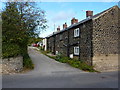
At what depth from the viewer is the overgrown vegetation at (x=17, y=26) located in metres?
12.9

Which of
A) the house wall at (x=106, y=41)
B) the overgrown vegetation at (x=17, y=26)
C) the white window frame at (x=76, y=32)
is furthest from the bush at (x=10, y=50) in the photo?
the white window frame at (x=76, y=32)

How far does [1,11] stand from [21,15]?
2.08 meters

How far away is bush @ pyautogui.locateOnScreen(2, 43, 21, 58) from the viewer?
40.2 feet

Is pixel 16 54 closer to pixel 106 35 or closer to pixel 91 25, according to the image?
pixel 91 25

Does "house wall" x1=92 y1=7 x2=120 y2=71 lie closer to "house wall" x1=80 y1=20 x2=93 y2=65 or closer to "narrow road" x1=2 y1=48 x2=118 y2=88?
"house wall" x1=80 y1=20 x2=93 y2=65

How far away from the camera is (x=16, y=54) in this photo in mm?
12742

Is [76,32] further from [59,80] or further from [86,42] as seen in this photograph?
[59,80]

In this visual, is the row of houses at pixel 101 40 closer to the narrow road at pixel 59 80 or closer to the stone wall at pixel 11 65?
the narrow road at pixel 59 80

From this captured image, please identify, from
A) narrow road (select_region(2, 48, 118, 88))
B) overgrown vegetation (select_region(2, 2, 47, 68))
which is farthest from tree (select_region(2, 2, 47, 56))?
narrow road (select_region(2, 48, 118, 88))

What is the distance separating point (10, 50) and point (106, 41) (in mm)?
11319

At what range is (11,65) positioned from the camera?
40.7ft

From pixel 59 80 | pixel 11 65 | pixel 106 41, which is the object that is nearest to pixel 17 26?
pixel 11 65

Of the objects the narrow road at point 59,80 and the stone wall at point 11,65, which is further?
the stone wall at point 11,65

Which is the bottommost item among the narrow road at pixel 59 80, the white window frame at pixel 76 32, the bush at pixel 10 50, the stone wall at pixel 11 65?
the narrow road at pixel 59 80
